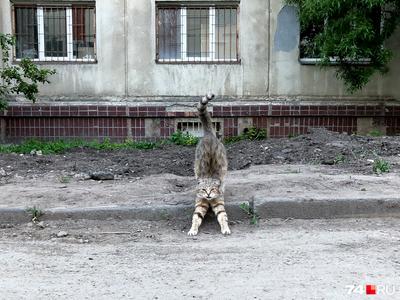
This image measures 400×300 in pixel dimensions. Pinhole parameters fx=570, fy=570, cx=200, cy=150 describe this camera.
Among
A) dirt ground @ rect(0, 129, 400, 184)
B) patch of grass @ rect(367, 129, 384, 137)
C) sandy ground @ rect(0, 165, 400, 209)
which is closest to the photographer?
sandy ground @ rect(0, 165, 400, 209)

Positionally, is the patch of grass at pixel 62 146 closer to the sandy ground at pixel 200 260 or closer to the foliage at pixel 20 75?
the foliage at pixel 20 75

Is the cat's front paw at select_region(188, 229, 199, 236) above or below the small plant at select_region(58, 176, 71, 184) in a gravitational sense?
below

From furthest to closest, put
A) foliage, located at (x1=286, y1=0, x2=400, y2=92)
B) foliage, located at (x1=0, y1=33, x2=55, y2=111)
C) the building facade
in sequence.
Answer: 1. the building facade
2. foliage, located at (x1=0, y1=33, x2=55, y2=111)
3. foliage, located at (x1=286, y1=0, x2=400, y2=92)

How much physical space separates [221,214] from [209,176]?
49 centimetres

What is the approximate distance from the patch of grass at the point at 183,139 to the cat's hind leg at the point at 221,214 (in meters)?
4.70

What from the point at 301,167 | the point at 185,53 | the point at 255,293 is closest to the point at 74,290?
the point at 255,293

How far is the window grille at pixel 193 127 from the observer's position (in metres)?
11.6

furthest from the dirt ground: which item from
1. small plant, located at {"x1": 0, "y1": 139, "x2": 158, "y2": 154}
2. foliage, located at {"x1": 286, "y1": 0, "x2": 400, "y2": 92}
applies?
foliage, located at {"x1": 286, "y1": 0, "x2": 400, "y2": 92}

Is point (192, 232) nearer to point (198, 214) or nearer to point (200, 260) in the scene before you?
point (198, 214)

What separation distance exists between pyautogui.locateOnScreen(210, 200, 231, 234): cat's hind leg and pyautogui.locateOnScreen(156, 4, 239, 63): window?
5889mm

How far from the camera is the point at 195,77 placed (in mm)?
11523

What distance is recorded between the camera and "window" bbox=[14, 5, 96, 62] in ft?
37.8

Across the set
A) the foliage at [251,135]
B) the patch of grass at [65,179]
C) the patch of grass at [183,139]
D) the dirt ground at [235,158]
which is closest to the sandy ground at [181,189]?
the patch of grass at [65,179]

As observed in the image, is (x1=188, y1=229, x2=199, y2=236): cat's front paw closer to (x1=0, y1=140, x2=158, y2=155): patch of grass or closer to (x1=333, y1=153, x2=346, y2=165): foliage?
(x1=333, y1=153, x2=346, y2=165): foliage
